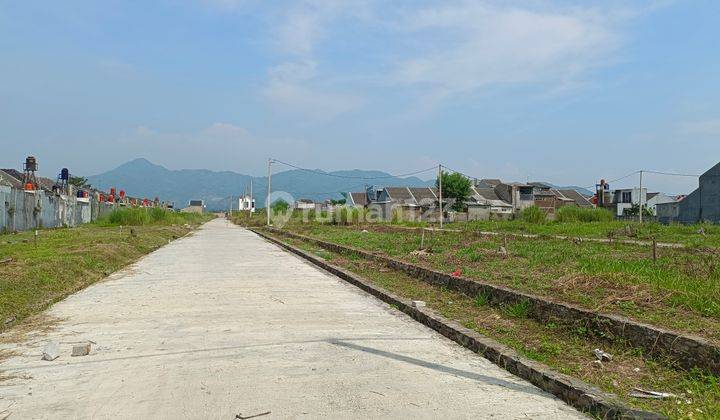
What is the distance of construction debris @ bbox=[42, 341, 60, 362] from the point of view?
5523 mm

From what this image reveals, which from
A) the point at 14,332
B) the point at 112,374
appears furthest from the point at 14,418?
the point at 14,332

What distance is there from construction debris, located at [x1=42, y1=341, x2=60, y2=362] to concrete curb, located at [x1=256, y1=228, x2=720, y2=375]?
5.46 metres

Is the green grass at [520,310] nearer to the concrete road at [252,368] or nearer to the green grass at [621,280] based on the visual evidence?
the green grass at [621,280]

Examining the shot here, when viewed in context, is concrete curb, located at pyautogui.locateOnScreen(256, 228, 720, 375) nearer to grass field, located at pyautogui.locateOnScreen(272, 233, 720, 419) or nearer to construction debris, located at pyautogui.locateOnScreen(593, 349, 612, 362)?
grass field, located at pyautogui.locateOnScreen(272, 233, 720, 419)

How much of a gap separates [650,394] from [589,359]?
99 cm

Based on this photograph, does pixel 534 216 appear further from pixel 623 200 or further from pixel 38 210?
pixel 623 200

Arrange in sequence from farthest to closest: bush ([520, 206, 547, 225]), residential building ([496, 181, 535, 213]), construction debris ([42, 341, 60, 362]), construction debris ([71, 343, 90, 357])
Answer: residential building ([496, 181, 535, 213]) → bush ([520, 206, 547, 225]) → construction debris ([71, 343, 90, 357]) → construction debris ([42, 341, 60, 362])

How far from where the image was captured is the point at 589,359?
5273 mm

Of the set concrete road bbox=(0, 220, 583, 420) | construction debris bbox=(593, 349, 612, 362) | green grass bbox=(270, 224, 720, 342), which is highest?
green grass bbox=(270, 224, 720, 342)

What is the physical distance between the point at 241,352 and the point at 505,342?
2876 millimetres

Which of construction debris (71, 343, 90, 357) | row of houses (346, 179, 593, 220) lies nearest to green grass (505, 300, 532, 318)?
construction debris (71, 343, 90, 357)

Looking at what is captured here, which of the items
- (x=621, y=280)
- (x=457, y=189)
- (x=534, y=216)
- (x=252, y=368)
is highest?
(x=457, y=189)

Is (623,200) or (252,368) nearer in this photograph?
(252,368)

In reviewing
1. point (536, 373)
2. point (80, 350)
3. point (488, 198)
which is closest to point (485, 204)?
point (488, 198)
